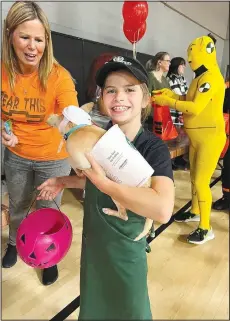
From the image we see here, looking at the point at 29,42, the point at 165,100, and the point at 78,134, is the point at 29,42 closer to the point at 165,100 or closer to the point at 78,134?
the point at 78,134

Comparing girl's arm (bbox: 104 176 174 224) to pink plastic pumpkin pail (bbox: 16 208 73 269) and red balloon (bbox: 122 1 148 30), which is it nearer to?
pink plastic pumpkin pail (bbox: 16 208 73 269)

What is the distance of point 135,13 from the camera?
248cm

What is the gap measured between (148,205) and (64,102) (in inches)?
33.3

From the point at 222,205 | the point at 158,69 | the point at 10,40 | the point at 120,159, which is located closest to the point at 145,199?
the point at 120,159

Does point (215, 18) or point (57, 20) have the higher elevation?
point (215, 18)

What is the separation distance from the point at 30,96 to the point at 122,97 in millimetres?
749

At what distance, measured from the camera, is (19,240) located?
1.20 meters

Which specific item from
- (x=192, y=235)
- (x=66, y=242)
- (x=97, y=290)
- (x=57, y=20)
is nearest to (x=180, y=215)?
(x=192, y=235)

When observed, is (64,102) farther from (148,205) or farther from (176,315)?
(176,315)

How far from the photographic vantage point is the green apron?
2.85ft

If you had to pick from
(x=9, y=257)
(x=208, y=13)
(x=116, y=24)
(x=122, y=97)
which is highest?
(x=208, y=13)

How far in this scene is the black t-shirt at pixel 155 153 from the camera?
2.80 ft

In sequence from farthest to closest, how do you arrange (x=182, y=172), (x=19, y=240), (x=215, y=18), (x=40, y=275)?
(x=215, y=18), (x=182, y=172), (x=40, y=275), (x=19, y=240)

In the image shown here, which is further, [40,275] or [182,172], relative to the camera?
[182,172]
